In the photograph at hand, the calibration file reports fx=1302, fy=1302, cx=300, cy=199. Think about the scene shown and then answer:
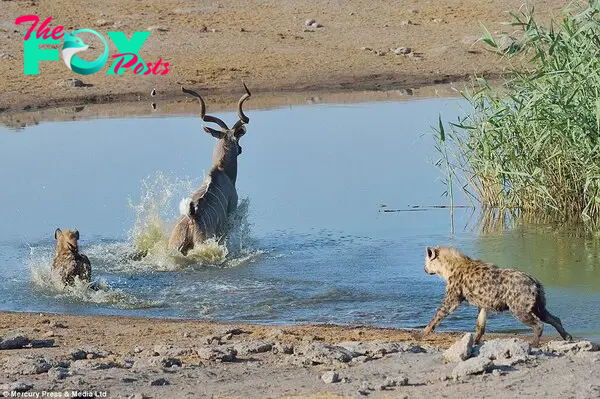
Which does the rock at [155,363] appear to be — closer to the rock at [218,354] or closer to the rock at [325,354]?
the rock at [218,354]

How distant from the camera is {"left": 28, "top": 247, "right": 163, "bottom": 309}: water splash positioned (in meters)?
11.0

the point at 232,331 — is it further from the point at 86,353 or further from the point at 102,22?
the point at 102,22

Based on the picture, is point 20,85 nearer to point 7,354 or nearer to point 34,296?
point 34,296

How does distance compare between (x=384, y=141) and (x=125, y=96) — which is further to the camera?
(x=125, y=96)

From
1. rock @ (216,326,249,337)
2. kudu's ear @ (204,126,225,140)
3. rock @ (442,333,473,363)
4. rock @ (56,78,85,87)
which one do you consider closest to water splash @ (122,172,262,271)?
kudu's ear @ (204,126,225,140)

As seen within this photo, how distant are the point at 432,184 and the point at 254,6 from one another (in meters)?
14.9

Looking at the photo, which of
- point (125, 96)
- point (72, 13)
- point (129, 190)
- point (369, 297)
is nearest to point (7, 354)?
point (369, 297)

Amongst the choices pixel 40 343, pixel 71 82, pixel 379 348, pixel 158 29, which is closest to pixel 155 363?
pixel 379 348

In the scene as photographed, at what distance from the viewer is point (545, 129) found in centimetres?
1276

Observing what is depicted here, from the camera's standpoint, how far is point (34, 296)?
37.2 ft

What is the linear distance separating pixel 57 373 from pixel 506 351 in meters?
2.59

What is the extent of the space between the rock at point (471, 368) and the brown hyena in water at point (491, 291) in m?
1.43

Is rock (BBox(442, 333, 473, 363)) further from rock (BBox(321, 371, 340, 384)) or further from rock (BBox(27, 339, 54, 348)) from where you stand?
rock (BBox(27, 339, 54, 348))

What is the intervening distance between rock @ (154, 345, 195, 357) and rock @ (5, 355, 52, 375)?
0.78 meters
